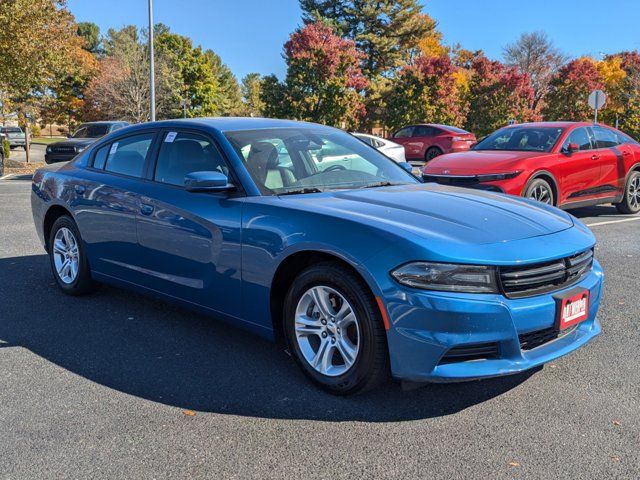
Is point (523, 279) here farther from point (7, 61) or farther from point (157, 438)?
point (7, 61)

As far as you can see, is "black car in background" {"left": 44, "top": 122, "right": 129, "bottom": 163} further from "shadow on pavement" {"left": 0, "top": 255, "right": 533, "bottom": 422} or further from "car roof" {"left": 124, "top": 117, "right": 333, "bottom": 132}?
"car roof" {"left": 124, "top": 117, "right": 333, "bottom": 132}

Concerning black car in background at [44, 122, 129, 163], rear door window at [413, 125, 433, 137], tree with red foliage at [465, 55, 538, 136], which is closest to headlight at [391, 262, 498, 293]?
black car in background at [44, 122, 129, 163]

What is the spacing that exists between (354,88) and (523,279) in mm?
27376

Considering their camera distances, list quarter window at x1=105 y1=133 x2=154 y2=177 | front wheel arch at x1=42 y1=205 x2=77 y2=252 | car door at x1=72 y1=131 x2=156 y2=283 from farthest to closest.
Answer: front wheel arch at x1=42 y1=205 x2=77 y2=252, quarter window at x1=105 y1=133 x2=154 y2=177, car door at x1=72 y1=131 x2=156 y2=283

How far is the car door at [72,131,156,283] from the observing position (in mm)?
4703

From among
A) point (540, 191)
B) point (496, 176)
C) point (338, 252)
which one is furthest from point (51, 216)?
point (540, 191)

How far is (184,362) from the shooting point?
13.1 ft

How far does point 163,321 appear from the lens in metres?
4.87

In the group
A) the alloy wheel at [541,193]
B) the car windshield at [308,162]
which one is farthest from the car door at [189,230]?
the alloy wheel at [541,193]

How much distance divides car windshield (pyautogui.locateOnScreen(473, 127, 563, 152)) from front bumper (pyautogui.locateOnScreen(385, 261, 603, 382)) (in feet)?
Answer: 23.2

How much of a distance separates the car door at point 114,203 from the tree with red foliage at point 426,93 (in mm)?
28027

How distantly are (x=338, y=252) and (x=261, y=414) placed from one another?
0.93 meters

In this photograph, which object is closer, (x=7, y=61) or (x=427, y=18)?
(x=7, y=61)

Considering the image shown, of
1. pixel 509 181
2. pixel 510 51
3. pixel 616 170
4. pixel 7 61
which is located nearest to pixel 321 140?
pixel 509 181
